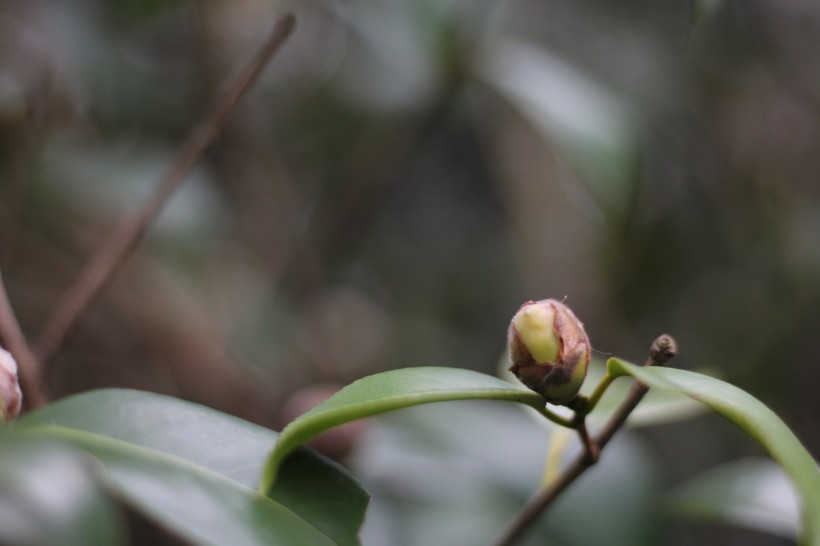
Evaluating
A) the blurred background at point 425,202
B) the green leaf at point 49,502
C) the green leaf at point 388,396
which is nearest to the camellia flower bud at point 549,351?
the green leaf at point 388,396

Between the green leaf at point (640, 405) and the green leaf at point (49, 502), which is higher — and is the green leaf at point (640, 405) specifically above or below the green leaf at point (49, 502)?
above

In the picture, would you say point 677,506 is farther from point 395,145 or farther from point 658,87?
point 658,87

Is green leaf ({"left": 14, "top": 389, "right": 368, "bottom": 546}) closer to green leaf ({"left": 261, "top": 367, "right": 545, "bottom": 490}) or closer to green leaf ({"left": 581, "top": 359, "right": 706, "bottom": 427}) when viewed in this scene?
green leaf ({"left": 261, "top": 367, "right": 545, "bottom": 490})

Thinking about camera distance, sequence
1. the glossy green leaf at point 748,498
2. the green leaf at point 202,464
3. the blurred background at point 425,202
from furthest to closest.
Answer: the blurred background at point 425,202, the glossy green leaf at point 748,498, the green leaf at point 202,464

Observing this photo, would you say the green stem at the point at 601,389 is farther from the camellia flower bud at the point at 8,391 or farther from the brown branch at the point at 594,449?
the camellia flower bud at the point at 8,391

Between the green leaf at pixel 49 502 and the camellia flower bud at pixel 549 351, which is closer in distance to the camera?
the green leaf at pixel 49 502

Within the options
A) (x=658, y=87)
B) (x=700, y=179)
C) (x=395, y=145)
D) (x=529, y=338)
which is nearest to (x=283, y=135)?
(x=395, y=145)
